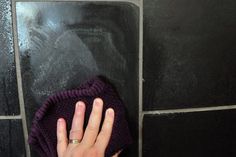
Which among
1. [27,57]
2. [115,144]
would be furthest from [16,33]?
[115,144]

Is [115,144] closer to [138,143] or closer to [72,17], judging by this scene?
[138,143]

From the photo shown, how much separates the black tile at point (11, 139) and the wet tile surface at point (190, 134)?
0.26m

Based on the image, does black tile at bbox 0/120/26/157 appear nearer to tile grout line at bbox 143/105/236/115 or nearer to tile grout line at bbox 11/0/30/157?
tile grout line at bbox 11/0/30/157

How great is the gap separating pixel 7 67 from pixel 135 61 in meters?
0.25

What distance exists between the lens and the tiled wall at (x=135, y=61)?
671 millimetres

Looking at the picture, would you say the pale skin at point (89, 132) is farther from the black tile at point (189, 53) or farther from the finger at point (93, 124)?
the black tile at point (189, 53)

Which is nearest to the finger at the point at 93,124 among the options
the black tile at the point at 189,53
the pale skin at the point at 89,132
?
the pale skin at the point at 89,132

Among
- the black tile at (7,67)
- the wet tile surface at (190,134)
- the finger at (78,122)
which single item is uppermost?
the black tile at (7,67)

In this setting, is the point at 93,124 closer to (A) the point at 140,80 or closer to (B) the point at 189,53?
(A) the point at 140,80

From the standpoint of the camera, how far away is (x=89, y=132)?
652mm

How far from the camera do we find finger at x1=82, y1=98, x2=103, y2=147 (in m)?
0.65

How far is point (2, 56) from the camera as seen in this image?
676mm

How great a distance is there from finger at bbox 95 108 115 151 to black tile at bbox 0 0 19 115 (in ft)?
0.60

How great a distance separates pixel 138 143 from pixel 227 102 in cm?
22
